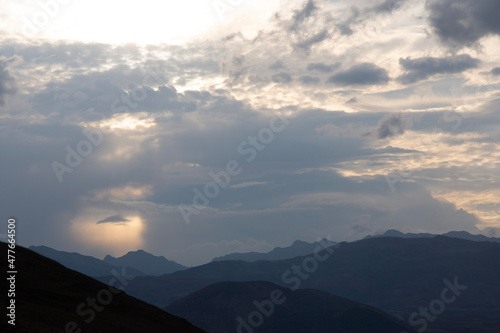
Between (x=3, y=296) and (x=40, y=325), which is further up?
(x=3, y=296)

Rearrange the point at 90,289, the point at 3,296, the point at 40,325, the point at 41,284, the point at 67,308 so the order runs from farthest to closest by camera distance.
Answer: the point at 90,289 → the point at 41,284 → the point at 67,308 → the point at 3,296 → the point at 40,325

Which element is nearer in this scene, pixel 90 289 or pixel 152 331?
pixel 152 331

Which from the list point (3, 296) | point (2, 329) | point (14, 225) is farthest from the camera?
point (3, 296)

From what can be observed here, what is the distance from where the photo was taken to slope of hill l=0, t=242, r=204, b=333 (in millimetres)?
81312

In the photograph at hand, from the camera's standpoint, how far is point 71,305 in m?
93.2

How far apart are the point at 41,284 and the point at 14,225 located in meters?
36.2

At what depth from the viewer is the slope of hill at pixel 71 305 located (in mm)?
81312

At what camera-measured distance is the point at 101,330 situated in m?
84.4

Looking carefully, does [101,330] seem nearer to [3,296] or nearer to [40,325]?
[40,325]

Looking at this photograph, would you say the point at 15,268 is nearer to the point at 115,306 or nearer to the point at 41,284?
the point at 41,284

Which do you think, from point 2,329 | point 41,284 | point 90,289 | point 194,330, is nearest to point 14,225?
point 2,329

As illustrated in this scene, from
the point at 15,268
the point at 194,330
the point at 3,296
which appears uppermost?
the point at 15,268

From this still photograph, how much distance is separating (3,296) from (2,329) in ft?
99.5

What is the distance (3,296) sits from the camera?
275 ft
